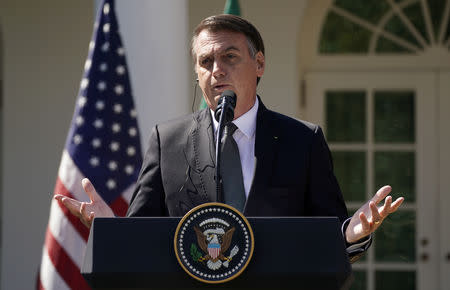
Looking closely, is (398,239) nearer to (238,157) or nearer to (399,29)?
(399,29)

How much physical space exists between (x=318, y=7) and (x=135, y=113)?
3.12m

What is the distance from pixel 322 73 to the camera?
666cm

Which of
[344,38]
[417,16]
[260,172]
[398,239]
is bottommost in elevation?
[398,239]

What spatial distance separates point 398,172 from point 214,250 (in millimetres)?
5125

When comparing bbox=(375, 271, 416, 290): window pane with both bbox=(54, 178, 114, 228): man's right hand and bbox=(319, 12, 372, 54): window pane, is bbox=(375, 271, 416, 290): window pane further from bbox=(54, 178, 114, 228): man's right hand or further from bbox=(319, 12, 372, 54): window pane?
bbox=(54, 178, 114, 228): man's right hand

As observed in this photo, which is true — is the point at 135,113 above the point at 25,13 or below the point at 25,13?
below

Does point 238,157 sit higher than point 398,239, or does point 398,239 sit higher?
point 238,157

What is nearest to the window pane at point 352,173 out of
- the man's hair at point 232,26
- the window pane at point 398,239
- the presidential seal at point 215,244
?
the window pane at point 398,239

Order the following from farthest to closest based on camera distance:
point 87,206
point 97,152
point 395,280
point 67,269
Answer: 1. point 395,280
2. point 97,152
3. point 67,269
4. point 87,206

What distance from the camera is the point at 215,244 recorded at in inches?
67.6

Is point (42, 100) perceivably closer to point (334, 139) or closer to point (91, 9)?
point (91, 9)

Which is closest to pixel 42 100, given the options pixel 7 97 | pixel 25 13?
pixel 7 97

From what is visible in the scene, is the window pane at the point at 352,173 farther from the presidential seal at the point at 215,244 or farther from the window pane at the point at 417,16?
the presidential seal at the point at 215,244

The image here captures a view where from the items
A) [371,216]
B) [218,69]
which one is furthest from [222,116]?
[371,216]
